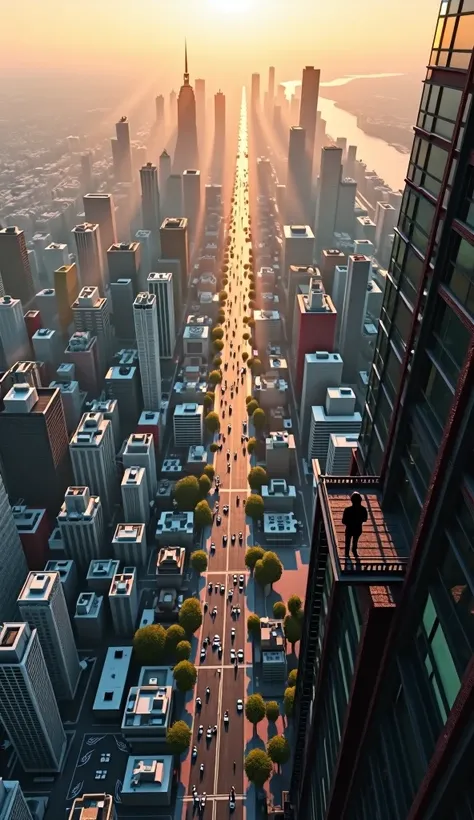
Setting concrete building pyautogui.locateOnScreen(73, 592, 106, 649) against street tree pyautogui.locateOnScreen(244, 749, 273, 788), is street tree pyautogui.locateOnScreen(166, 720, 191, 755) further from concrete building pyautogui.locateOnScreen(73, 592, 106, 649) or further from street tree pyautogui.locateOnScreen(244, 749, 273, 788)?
concrete building pyautogui.locateOnScreen(73, 592, 106, 649)

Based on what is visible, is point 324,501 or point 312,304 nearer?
point 324,501

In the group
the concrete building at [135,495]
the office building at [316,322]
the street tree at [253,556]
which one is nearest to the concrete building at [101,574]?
the concrete building at [135,495]

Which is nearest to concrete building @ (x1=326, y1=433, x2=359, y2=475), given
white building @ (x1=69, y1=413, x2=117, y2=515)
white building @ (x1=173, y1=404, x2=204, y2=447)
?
white building @ (x1=173, y1=404, x2=204, y2=447)

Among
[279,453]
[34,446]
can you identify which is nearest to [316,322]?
[279,453]

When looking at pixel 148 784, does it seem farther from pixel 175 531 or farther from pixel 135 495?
pixel 135 495

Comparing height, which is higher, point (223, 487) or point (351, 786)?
point (351, 786)

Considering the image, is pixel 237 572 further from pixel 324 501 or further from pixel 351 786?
pixel 324 501

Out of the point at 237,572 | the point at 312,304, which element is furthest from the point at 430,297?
the point at 312,304
